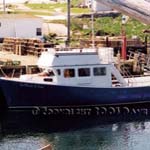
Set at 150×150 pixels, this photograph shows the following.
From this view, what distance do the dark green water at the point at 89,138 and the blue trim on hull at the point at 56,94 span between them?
2100 mm

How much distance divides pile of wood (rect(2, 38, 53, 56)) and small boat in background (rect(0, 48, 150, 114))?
14.2m

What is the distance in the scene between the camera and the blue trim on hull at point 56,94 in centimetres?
4253

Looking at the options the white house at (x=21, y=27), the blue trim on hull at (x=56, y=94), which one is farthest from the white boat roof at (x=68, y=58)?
the white house at (x=21, y=27)

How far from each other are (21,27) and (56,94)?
1050 inches

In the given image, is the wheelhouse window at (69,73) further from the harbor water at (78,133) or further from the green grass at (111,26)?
the green grass at (111,26)

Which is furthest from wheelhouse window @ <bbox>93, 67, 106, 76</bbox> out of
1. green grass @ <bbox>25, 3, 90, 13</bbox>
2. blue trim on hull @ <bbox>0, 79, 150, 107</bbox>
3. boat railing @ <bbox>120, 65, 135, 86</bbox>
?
green grass @ <bbox>25, 3, 90, 13</bbox>

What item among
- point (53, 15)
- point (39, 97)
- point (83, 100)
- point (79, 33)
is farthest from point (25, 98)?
point (53, 15)

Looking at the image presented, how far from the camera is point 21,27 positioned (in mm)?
68438

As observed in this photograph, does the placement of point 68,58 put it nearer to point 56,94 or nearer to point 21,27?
point 56,94

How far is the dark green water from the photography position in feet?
122

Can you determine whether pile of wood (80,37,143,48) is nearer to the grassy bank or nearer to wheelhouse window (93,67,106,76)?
the grassy bank

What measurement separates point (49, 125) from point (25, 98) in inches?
90.6

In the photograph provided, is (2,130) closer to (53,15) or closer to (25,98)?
(25,98)

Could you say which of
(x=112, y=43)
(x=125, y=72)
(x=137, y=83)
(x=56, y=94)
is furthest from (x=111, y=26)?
(x=56, y=94)
